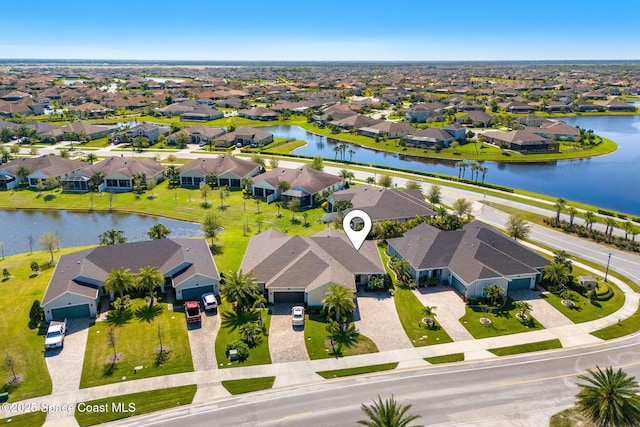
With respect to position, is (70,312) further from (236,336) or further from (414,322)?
(414,322)

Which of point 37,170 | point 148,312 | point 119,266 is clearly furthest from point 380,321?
point 37,170

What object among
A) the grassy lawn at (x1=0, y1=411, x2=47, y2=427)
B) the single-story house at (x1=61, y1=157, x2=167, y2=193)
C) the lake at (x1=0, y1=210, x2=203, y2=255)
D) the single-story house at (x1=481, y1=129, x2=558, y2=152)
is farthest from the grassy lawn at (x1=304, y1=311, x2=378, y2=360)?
the single-story house at (x1=481, y1=129, x2=558, y2=152)

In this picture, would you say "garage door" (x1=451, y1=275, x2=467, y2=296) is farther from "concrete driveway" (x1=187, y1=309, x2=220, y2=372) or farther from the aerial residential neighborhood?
"concrete driveway" (x1=187, y1=309, x2=220, y2=372)

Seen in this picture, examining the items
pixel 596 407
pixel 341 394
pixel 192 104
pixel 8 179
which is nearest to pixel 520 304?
pixel 596 407

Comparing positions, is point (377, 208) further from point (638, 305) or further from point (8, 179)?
point (8, 179)

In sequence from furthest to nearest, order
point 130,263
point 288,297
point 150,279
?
point 130,263
point 288,297
point 150,279

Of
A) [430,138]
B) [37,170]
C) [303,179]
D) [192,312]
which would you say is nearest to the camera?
[192,312]

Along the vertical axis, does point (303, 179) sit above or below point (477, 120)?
below

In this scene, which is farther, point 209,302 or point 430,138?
point 430,138

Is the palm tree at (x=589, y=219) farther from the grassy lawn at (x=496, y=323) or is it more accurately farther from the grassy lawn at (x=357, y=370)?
the grassy lawn at (x=357, y=370)

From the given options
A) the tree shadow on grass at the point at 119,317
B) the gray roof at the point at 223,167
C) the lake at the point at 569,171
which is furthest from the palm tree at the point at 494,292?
the gray roof at the point at 223,167
